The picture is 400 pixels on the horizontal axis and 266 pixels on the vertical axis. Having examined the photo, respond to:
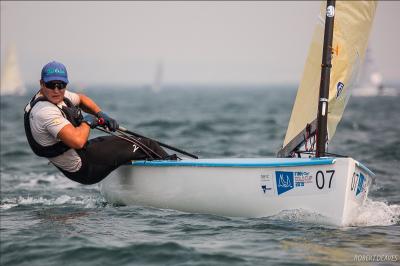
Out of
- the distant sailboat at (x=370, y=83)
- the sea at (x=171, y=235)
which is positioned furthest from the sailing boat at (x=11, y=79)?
the sea at (x=171, y=235)

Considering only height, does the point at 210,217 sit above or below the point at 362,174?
below

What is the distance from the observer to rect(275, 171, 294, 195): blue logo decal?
6.78 meters

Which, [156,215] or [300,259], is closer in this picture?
[300,259]

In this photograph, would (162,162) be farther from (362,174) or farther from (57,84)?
(362,174)

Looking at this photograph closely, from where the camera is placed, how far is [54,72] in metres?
7.07

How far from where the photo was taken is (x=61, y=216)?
24.6 ft

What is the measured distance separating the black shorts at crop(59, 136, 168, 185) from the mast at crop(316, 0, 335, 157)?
2061mm

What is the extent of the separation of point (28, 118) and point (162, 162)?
1527 millimetres

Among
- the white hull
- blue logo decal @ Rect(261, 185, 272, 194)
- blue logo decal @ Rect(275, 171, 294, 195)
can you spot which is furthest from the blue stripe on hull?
blue logo decal @ Rect(261, 185, 272, 194)

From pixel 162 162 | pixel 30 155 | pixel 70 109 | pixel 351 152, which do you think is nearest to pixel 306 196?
pixel 162 162

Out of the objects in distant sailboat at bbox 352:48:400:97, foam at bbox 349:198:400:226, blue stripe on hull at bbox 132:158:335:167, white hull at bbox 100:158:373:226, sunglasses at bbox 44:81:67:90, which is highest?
distant sailboat at bbox 352:48:400:97

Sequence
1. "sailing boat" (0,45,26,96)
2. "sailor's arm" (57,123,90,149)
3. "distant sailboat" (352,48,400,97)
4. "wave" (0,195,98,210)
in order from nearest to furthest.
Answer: "sailor's arm" (57,123,90,149) → "wave" (0,195,98,210) → "sailing boat" (0,45,26,96) → "distant sailboat" (352,48,400,97)

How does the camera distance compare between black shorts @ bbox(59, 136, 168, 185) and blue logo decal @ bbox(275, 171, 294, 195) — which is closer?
blue logo decal @ bbox(275, 171, 294, 195)

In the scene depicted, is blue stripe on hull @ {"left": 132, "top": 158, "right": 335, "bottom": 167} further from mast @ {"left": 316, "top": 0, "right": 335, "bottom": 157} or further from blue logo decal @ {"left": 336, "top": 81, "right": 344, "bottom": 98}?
blue logo decal @ {"left": 336, "top": 81, "right": 344, "bottom": 98}
